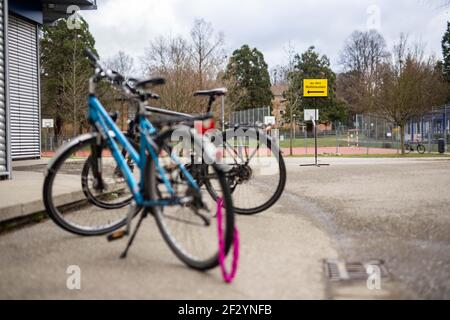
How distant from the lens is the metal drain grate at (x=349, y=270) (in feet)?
9.60

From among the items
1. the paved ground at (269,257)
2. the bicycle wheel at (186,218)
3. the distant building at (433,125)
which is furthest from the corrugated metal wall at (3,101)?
the distant building at (433,125)

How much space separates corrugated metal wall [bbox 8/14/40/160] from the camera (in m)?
13.3

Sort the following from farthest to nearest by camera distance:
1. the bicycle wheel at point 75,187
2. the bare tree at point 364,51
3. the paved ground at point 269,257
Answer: the bare tree at point 364,51 → the bicycle wheel at point 75,187 → the paved ground at point 269,257

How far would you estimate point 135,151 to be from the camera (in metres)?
3.73

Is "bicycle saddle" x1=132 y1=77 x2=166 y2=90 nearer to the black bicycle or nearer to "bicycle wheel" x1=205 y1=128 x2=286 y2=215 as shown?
→ "bicycle wheel" x1=205 y1=128 x2=286 y2=215

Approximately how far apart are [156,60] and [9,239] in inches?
1436

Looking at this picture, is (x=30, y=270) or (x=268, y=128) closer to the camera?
(x=30, y=270)

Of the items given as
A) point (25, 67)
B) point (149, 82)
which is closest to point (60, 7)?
point (25, 67)

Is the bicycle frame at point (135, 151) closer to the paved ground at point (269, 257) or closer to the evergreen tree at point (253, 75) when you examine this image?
the paved ground at point (269, 257)

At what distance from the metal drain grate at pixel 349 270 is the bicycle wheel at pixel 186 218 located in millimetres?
750

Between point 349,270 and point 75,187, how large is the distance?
2969 millimetres

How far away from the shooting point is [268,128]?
526cm

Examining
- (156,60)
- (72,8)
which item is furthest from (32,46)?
(156,60)
